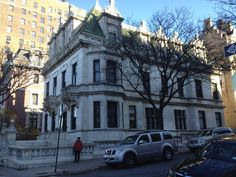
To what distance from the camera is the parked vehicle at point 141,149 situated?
1550cm

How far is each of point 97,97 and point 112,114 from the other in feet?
7.71

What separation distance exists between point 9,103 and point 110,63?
2794 centimetres

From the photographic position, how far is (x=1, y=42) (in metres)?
71.4

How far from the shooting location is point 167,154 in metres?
17.5

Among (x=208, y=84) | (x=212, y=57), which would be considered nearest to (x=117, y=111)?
(x=212, y=57)

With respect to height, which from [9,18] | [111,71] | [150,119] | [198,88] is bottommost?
[150,119]

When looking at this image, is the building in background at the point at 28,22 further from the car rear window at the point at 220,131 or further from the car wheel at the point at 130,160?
the car wheel at the point at 130,160

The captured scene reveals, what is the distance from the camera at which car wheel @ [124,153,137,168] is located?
1552cm

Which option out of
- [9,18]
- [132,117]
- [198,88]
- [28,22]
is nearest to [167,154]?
[132,117]

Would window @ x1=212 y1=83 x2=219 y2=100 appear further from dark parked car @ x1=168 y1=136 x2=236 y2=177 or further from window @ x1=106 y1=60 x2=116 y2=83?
dark parked car @ x1=168 y1=136 x2=236 y2=177

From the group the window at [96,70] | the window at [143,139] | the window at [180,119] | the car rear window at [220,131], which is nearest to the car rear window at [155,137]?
the window at [143,139]

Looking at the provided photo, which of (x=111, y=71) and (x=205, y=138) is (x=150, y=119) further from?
(x=205, y=138)

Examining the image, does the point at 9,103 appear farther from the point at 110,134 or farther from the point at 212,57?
the point at 212,57

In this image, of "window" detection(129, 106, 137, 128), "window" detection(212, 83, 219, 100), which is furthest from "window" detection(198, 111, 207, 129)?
"window" detection(129, 106, 137, 128)
